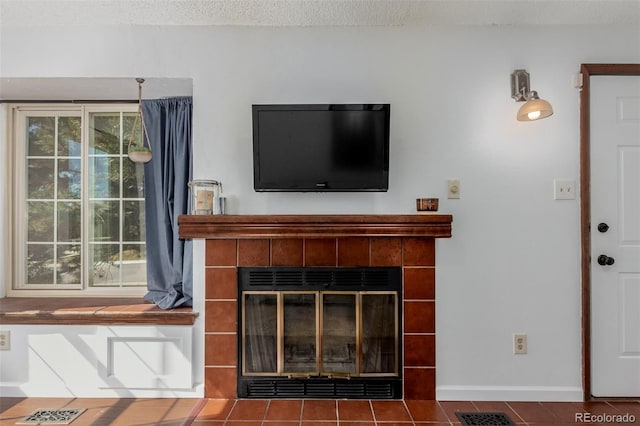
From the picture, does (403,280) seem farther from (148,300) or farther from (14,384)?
(14,384)

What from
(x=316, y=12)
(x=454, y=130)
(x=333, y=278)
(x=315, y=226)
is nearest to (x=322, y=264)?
(x=333, y=278)

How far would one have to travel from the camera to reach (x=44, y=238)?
9.23ft

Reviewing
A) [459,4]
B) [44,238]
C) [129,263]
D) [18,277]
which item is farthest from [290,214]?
[18,277]

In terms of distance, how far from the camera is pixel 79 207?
280 centimetres

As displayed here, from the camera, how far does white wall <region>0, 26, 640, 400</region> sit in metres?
2.33

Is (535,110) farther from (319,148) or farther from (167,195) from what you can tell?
(167,195)

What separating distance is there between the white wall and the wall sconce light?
0.18 ft

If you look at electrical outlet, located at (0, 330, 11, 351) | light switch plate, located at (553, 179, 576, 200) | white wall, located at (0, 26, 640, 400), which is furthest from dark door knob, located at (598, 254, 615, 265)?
electrical outlet, located at (0, 330, 11, 351)

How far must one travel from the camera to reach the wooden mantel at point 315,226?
2.19 metres

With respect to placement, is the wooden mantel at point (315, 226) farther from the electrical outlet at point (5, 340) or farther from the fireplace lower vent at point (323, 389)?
the electrical outlet at point (5, 340)

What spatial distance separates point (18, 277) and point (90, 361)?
1024mm

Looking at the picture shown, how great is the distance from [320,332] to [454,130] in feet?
4.81

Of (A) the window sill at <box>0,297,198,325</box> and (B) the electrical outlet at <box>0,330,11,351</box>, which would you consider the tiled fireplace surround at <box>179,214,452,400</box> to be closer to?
(A) the window sill at <box>0,297,198,325</box>

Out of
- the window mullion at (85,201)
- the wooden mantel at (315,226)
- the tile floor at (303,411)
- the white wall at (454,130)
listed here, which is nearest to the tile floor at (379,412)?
the tile floor at (303,411)
